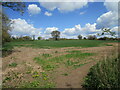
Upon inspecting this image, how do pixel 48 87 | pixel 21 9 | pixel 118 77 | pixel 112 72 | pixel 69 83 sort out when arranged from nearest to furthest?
pixel 118 77, pixel 112 72, pixel 48 87, pixel 69 83, pixel 21 9

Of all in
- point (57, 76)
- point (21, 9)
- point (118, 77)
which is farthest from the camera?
point (21, 9)

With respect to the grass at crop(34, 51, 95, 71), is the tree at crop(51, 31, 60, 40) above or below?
above

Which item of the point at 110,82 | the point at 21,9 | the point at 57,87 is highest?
the point at 21,9

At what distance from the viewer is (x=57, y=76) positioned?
17.0 feet

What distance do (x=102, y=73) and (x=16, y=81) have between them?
4.21 m

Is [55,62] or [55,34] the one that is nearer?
[55,62]

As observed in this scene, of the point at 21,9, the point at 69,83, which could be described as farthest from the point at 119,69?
the point at 21,9

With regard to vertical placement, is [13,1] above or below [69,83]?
above

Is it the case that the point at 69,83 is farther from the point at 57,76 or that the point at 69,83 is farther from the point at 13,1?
the point at 13,1

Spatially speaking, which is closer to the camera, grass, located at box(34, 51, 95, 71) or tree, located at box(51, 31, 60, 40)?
grass, located at box(34, 51, 95, 71)

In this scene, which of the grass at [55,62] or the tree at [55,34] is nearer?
the grass at [55,62]

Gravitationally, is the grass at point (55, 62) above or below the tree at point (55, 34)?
below

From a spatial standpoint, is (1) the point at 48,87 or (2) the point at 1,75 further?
(2) the point at 1,75

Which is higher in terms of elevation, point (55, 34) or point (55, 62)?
point (55, 34)
